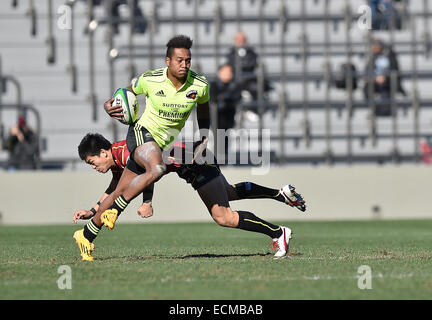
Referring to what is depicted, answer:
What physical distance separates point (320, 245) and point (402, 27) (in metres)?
12.9

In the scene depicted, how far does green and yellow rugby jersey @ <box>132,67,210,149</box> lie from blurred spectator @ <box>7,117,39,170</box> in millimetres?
10317

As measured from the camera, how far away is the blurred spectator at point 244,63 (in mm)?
19844

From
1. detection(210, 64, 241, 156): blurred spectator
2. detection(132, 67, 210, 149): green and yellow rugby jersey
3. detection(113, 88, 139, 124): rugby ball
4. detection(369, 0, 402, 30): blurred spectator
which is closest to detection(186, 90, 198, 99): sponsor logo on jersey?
detection(132, 67, 210, 149): green and yellow rugby jersey

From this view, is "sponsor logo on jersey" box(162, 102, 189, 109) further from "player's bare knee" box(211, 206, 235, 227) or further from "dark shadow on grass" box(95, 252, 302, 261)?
"dark shadow on grass" box(95, 252, 302, 261)

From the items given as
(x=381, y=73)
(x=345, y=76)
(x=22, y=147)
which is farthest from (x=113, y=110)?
(x=381, y=73)

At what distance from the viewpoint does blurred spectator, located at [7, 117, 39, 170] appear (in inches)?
744

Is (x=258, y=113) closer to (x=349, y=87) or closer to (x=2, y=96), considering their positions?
(x=349, y=87)

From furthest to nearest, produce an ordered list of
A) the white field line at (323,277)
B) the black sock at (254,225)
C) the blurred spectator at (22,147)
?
the blurred spectator at (22,147)
the black sock at (254,225)
the white field line at (323,277)

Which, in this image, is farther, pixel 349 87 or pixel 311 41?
pixel 311 41

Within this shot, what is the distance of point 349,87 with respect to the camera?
802 inches

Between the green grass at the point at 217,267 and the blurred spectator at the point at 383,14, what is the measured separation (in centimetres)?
916

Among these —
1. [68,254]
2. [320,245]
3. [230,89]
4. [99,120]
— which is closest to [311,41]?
[230,89]

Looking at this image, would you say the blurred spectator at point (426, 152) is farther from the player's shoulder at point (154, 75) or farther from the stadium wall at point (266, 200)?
the player's shoulder at point (154, 75)

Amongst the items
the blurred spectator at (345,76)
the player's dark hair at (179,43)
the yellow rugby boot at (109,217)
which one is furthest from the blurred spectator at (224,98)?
the yellow rugby boot at (109,217)
